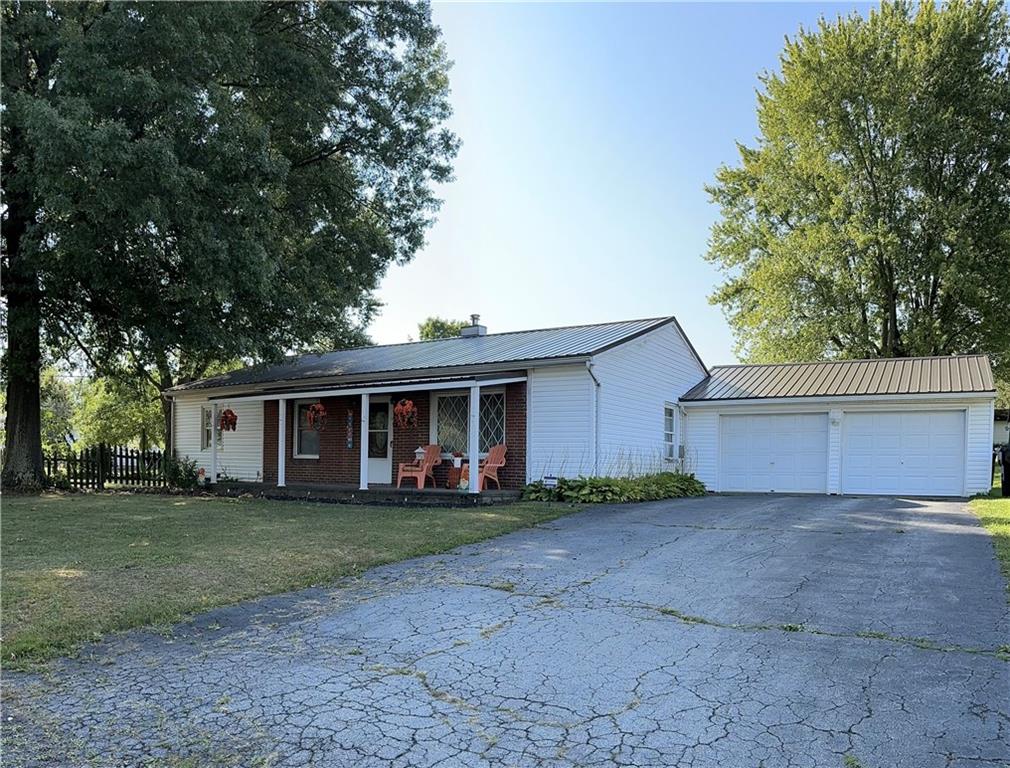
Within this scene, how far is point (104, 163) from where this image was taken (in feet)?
37.4

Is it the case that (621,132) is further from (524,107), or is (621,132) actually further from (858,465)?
(858,465)

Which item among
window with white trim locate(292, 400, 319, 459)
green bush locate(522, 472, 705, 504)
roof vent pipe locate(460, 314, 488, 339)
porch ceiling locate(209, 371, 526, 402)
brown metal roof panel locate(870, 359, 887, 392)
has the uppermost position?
roof vent pipe locate(460, 314, 488, 339)

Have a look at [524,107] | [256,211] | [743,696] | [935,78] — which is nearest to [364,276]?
[256,211]

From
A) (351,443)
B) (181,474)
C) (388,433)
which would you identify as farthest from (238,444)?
(388,433)

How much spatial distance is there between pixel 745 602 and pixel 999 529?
608cm

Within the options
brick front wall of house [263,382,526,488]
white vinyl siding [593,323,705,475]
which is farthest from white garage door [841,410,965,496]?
brick front wall of house [263,382,526,488]

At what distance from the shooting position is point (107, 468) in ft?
69.4

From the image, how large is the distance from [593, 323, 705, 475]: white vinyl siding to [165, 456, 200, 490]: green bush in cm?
1176

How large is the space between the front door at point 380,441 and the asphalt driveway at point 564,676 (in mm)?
10024

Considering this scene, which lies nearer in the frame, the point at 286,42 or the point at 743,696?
the point at 743,696

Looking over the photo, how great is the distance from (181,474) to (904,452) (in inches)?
748

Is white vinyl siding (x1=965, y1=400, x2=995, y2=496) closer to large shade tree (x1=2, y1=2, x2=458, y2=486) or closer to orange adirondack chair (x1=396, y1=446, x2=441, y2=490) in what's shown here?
orange adirondack chair (x1=396, y1=446, x2=441, y2=490)

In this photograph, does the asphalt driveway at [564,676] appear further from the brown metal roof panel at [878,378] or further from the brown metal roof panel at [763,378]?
the brown metal roof panel at [763,378]

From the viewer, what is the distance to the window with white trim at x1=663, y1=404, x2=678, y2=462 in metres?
18.7
